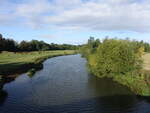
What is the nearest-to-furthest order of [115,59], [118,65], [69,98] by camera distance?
[69,98], [118,65], [115,59]

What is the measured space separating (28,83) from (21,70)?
54.2 feet

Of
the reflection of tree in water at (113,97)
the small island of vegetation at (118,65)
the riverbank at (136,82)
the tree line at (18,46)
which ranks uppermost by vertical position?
the tree line at (18,46)

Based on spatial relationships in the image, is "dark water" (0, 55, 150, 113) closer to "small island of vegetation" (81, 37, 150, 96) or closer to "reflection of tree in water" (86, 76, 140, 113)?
"reflection of tree in water" (86, 76, 140, 113)

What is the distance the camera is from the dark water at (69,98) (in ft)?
87.2

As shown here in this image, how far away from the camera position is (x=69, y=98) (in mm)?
30969

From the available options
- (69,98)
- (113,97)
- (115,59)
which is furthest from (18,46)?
(113,97)

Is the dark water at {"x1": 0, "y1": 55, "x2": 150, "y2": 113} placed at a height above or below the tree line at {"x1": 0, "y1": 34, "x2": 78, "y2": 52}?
below

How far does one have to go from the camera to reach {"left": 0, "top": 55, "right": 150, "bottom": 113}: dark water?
2659 cm

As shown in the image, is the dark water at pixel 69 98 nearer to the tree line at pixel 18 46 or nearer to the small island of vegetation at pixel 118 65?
the small island of vegetation at pixel 118 65

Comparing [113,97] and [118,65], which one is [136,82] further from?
[118,65]

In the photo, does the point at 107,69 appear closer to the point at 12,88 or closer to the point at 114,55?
the point at 114,55

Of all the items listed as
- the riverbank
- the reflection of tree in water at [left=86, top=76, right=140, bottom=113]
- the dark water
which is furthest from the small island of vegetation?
the dark water

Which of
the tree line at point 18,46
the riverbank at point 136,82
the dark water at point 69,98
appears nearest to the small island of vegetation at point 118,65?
the riverbank at point 136,82

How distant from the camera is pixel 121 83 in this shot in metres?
40.2
